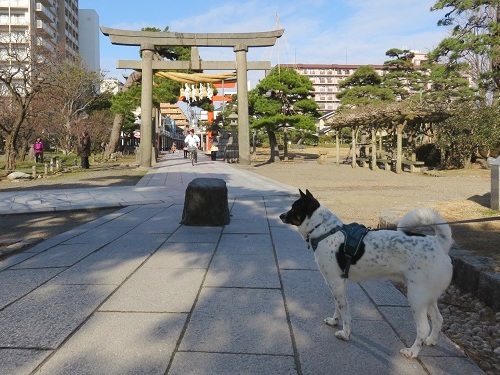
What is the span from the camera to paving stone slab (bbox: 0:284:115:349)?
2.63 m

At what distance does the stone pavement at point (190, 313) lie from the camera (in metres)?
2.38

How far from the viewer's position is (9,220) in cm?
747

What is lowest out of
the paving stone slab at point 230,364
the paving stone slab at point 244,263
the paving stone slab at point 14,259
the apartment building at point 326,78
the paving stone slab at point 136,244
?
the paving stone slab at point 230,364

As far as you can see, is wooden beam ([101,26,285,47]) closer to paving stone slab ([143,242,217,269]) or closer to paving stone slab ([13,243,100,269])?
paving stone slab ([13,243,100,269])

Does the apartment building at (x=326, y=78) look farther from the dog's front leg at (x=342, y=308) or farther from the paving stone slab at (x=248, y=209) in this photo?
the dog's front leg at (x=342, y=308)

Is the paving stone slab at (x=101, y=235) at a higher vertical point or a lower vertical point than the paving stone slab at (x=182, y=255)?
higher

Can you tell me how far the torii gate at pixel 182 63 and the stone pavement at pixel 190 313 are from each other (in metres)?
14.7

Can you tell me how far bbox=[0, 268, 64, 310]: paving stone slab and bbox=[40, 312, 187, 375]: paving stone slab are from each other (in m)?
0.94

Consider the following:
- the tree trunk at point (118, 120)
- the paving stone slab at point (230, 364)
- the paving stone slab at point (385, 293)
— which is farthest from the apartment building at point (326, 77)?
the paving stone slab at point (230, 364)

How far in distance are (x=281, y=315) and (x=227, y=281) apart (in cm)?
90

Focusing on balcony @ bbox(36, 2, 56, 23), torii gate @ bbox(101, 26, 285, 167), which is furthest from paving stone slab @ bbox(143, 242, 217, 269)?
balcony @ bbox(36, 2, 56, 23)

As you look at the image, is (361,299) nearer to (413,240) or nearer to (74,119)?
(413,240)

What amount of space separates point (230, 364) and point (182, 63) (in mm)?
19986

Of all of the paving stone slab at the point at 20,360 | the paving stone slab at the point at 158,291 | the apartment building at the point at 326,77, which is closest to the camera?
the paving stone slab at the point at 20,360
